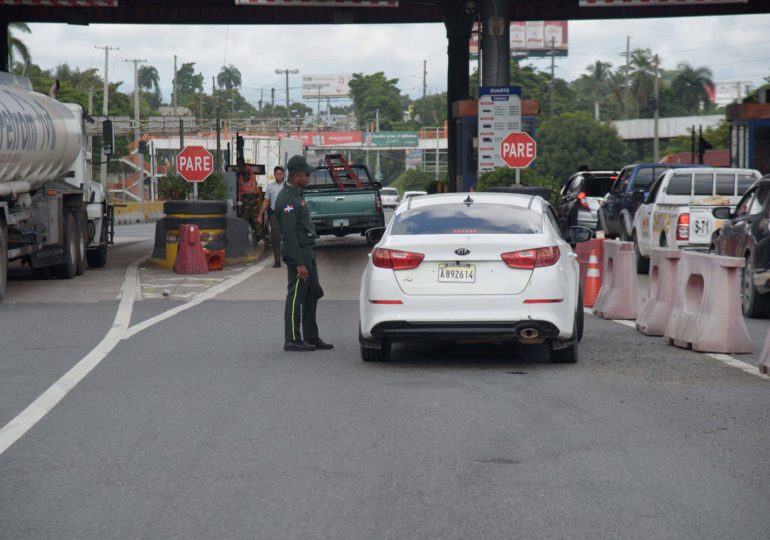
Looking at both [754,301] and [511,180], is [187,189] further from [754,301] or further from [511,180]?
[754,301]

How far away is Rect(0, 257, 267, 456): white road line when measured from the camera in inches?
340

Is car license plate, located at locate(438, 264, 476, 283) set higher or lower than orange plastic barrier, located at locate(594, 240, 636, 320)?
higher

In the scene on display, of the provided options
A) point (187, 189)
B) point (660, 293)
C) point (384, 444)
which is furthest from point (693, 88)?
point (384, 444)

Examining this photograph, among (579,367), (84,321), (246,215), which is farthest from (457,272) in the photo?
(246,215)

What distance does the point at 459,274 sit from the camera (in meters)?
11.1

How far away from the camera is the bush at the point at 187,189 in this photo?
29.2 m

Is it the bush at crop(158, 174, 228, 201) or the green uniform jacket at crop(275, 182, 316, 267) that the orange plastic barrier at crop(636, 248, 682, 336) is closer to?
the green uniform jacket at crop(275, 182, 316, 267)

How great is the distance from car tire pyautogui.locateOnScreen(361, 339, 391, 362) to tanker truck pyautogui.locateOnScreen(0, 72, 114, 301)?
8.42 metres

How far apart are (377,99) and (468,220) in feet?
557

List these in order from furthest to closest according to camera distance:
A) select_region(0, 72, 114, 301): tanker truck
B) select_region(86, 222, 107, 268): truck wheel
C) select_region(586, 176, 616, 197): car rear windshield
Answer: select_region(586, 176, 616, 197): car rear windshield, select_region(86, 222, 107, 268): truck wheel, select_region(0, 72, 114, 301): tanker truck

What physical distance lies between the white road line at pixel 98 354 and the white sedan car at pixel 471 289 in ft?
8.33

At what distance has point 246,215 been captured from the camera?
3080 centimetres

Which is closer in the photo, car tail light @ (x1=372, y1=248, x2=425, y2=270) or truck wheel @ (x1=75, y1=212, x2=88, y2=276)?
car tail light @ (x1=372, y1=248, x2=425, y2=270)

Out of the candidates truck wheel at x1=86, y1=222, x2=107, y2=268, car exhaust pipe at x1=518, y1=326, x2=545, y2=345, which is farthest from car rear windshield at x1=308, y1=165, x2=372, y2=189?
car exhaust pipe at x1=518, y1=326, x2=545, y2=345
